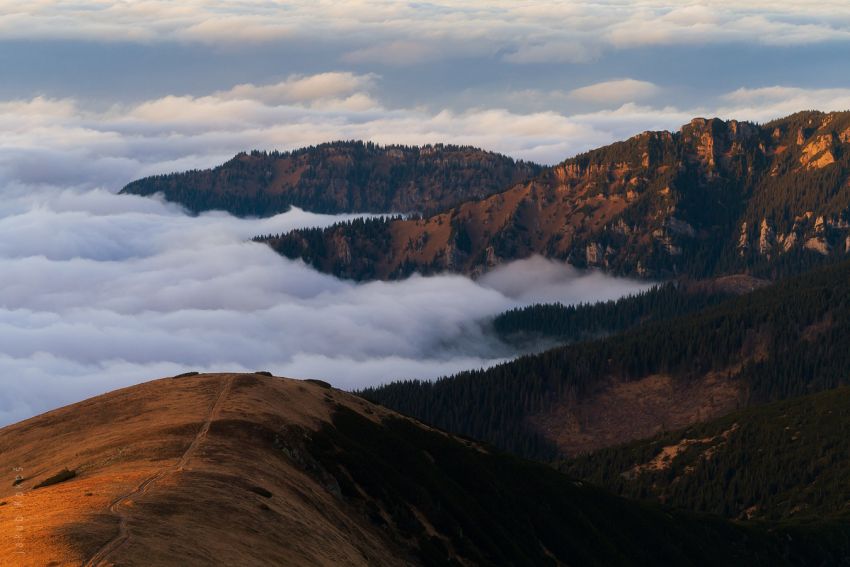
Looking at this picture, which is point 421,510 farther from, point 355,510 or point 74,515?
point 74,515

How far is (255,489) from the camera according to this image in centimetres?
11950

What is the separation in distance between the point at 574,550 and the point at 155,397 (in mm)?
71792

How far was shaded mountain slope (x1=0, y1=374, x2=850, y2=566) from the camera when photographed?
93.7m

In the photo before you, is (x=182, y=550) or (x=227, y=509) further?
(x=227, y=509)

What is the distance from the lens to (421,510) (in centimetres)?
15625

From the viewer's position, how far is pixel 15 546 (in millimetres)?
83750

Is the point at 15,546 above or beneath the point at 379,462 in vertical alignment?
above

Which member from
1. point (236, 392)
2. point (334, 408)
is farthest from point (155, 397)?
point (334, 408)

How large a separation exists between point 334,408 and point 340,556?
6602cm

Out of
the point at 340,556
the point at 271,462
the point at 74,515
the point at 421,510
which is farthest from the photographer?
the point at 421,510

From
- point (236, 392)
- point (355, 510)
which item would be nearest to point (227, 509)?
point (355, 510)

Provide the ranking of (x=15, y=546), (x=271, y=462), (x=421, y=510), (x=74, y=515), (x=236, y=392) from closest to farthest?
(x=15, y=546)
(x=74, y=515)
(x=271, y=462)
(x=421, y=510)
(x=236, y=392)

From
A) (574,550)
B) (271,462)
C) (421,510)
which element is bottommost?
(574,550)

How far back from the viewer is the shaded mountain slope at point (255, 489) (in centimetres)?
9369
